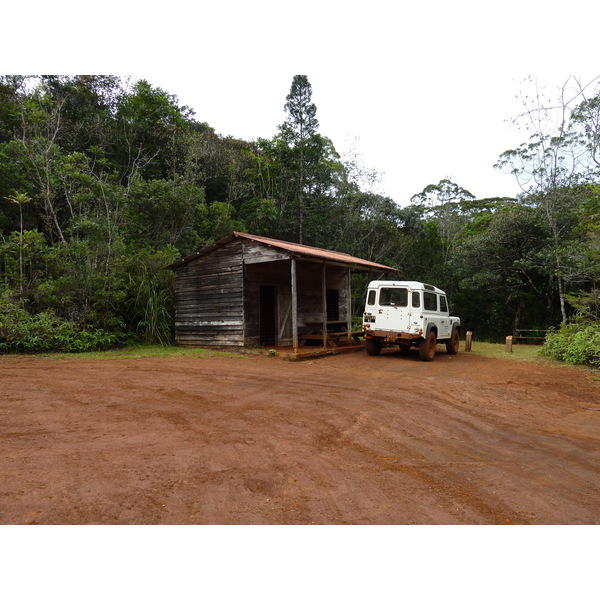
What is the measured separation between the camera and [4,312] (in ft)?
38.8

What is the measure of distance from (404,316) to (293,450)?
8.23 m

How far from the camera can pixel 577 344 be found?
1166cm

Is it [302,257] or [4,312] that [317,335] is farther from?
[4,312]

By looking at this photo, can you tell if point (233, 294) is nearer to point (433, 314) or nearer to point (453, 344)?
point (433, 314)

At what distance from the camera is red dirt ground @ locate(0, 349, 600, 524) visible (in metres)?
3.01

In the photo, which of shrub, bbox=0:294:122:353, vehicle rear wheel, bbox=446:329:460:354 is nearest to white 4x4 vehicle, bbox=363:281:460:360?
vehicle rear wheel, bbox=446:329:460:354

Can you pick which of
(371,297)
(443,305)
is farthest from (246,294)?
(443,305)

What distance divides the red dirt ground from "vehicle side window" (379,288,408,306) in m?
3.67

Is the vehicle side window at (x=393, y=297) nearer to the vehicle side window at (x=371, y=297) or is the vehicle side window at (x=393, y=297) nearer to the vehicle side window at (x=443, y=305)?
the vehicle side window at (x=371, y=297)

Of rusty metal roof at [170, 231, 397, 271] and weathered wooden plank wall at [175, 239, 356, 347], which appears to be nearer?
rusty metal roof at [170, 231, 397, 271]

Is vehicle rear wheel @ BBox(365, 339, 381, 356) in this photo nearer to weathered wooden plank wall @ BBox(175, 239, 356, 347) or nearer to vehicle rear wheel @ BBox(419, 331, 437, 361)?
vehicle rear wheel @ BBox(419, 331, 437, 361)

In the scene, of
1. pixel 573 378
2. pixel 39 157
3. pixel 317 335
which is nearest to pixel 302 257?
pixel 317 335

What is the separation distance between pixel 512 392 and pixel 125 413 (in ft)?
21.7

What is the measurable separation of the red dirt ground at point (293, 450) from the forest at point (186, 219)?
18.9 feet
